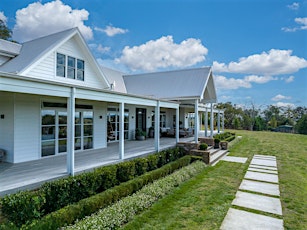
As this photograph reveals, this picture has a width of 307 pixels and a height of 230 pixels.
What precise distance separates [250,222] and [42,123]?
26.8 feet

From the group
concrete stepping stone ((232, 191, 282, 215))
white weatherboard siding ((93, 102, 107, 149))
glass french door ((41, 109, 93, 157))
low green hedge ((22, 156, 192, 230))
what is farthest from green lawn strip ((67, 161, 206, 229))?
white weatherboard siding ((93, 102, 107, 149))

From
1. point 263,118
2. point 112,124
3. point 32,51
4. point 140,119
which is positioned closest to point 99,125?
point 112,124

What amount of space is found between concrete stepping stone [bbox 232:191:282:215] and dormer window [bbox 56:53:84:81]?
29.6 feet

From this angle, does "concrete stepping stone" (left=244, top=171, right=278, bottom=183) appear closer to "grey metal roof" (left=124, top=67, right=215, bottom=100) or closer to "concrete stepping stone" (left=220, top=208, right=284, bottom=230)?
"concrete stepping stone" (left=220, top=208, right=284, bottom=230)

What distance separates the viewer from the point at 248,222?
183 inches

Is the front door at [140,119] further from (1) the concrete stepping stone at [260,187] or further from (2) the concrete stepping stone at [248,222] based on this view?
(2) the concrete stepping stone at [248,222]

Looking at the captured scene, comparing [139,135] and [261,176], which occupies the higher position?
[139,135]

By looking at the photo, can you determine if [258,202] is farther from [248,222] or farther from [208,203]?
[208,203]

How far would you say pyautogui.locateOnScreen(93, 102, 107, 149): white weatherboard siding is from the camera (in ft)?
36.1

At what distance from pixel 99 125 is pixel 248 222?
8.72 meters

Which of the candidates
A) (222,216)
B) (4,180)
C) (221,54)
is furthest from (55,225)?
(221,54)

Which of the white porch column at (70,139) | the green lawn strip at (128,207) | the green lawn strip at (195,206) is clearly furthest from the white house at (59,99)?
the green lawn strip at (195,206)

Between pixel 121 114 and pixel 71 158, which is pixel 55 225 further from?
pixel 121 114

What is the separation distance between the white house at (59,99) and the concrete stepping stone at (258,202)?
189 inches
